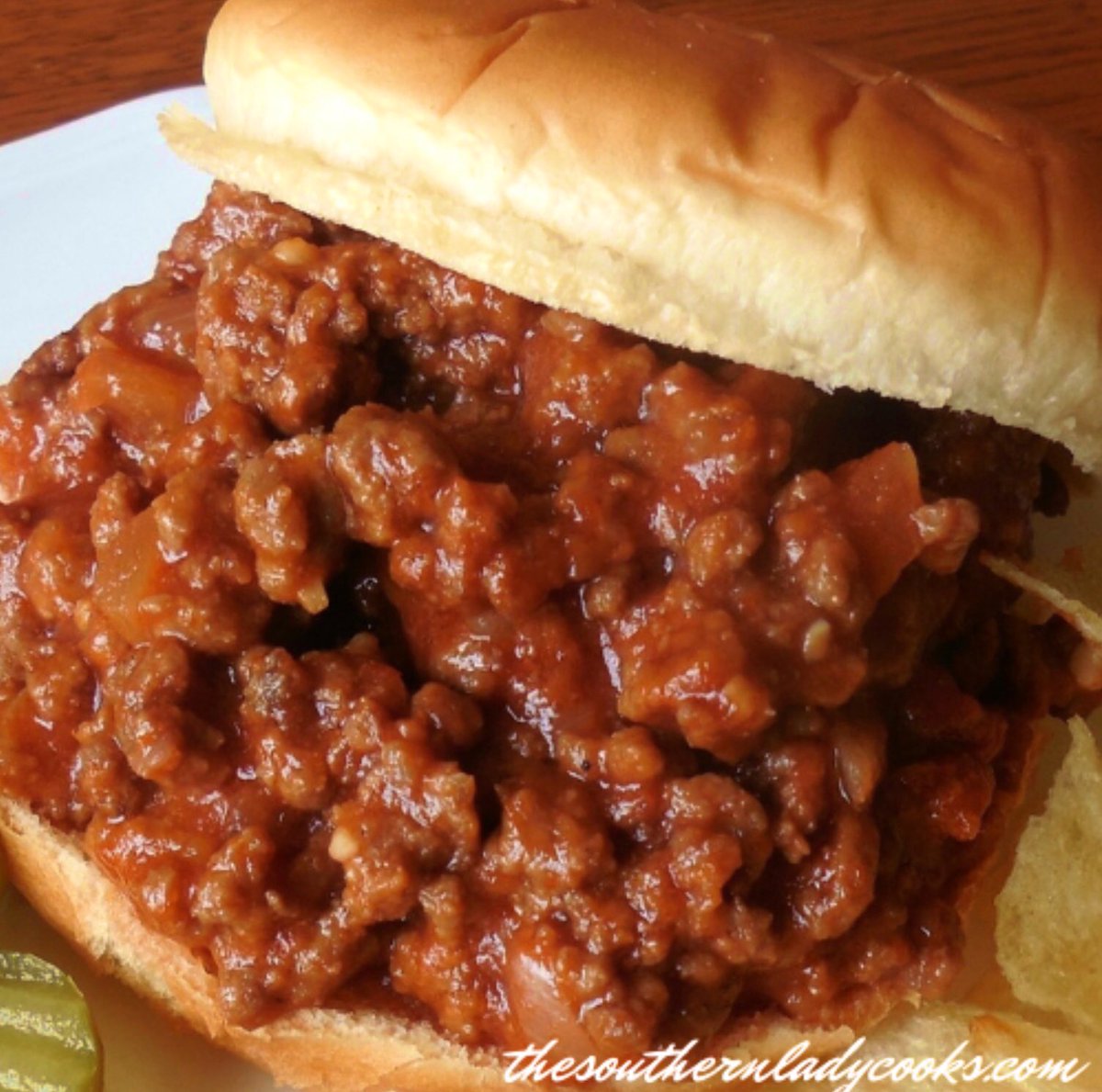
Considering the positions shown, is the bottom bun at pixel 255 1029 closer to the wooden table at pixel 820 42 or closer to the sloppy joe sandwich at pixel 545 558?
the sloppy joe sandwich at pixel 545 558

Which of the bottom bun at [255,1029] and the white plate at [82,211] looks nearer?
the bottom bun at [255,1029]

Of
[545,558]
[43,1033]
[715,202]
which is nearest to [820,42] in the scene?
[715,202]

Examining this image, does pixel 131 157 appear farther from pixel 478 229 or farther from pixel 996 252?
pixel 996 252

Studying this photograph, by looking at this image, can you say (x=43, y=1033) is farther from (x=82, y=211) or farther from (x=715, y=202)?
(x=82, y=211)

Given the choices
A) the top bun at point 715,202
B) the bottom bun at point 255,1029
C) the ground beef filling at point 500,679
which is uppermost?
the top bun at point 715,202

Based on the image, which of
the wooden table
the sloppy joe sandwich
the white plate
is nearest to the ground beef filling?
the sloppy joe sandwich

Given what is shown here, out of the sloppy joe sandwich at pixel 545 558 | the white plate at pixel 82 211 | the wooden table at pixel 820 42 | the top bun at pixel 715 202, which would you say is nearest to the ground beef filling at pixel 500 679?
the sloppy joe sandwich at pixel 545 558

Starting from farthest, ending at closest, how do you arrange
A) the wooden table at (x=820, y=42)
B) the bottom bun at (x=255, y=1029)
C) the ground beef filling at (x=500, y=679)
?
the wooden table at (x=820, y=42), the bottom bun at (x=255, y=1029), the ground beef filling at (x=500, y=679)

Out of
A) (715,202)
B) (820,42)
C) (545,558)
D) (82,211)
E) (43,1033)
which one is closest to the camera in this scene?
(715,202)
